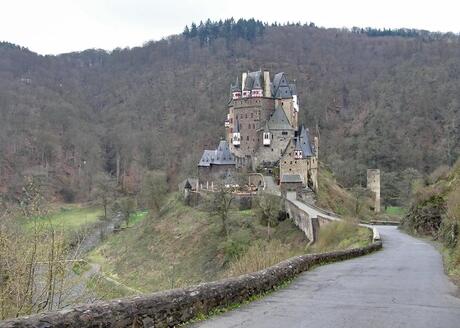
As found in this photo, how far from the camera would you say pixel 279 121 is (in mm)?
63719

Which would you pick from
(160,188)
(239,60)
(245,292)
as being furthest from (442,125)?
(245,292)

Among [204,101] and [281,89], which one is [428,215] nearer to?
[281,89]

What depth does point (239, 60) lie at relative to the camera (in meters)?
145

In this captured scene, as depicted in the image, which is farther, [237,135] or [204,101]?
[204,101]

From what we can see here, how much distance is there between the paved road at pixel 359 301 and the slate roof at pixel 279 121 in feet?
147

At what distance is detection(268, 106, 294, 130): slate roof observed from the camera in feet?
208

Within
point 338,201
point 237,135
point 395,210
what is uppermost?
point 237,135

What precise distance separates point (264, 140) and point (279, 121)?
2.93 m

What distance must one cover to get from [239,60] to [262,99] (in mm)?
82246

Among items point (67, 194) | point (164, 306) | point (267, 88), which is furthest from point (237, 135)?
point (164, 306)

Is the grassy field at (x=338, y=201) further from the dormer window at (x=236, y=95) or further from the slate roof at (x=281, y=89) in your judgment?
the dormer window at (x=236, y=95)

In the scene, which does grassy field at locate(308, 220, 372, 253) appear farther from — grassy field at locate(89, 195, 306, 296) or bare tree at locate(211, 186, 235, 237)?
bare tree at locate(211, 186, 235, 237)

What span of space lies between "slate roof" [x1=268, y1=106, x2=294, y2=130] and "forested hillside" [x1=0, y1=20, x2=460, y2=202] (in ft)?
65.0

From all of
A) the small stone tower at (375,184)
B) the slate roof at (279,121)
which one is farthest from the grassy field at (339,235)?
the small stone tower at (375,184)
